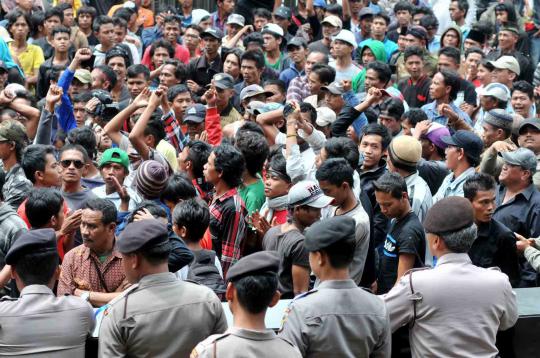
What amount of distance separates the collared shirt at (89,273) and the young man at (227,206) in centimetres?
117

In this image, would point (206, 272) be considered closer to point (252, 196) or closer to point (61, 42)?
point (252, 196)

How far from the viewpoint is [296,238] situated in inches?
232

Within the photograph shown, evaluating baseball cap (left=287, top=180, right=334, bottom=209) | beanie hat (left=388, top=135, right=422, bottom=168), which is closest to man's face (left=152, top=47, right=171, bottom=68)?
beanie hat (left=388, top=135, right=422, bottom=168)

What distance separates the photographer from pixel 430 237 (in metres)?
4.86

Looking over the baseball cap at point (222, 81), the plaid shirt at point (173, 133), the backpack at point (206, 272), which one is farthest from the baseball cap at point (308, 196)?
the baseball cap at point (222, 81)

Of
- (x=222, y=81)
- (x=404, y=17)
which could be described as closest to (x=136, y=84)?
(x=222, y=81)

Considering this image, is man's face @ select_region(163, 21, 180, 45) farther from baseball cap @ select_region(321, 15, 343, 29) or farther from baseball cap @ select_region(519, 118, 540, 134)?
baseball cap @ select_region(519, 118, 540, 134)

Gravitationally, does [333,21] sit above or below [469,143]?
below

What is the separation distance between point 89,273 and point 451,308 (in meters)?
2.16

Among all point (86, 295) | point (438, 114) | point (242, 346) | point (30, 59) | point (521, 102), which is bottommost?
point (30, 59)

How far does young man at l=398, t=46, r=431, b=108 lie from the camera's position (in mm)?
11656

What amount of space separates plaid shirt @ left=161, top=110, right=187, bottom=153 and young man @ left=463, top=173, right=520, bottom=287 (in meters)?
3.55

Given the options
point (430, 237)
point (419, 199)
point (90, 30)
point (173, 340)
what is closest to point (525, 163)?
point (419, 199)

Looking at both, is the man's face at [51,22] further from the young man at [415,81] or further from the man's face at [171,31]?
the young man at [415,81]
